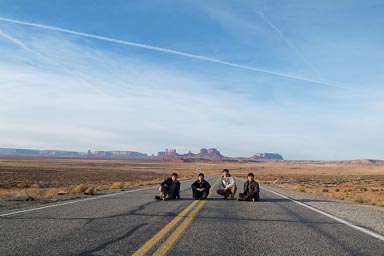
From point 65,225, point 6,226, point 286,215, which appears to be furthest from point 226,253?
point 286,215

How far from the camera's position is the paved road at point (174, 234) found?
19.8 feet

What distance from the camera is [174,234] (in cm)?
731

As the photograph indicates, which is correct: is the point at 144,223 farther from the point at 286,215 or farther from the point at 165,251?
the point at 286,215

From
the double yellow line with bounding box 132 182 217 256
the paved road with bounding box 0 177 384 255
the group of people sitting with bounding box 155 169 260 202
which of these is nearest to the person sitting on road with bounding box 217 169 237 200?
the group of people sitting with bounding box 155 169 260 202

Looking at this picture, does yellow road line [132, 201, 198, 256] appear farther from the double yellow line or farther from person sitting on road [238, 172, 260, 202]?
person sitting on road [238, 172, 260, 202]

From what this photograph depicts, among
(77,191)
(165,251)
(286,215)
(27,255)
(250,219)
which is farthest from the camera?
(77,191)

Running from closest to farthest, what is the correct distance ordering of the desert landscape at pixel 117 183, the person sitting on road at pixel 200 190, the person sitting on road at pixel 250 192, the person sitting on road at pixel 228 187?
the person sitting on road at pixel 250 192 → the person sitting on road at pixel 200 190 → the person sitting on road at pixel 228 187 → the desert landscape at pixel 117 183

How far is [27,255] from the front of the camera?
5.46 meters

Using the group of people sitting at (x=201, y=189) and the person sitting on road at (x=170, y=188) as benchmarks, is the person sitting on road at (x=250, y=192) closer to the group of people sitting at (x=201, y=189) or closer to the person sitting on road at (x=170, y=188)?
the group of people sitting at (x=201, y=189)

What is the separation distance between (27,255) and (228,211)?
722 centimetres

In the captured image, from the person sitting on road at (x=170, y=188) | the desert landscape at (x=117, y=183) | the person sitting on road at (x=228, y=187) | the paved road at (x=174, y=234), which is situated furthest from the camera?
the desert landscape at (x=117, y=183)

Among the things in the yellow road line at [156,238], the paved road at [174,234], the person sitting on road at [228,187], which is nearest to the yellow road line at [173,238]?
the paved road at [174,234]

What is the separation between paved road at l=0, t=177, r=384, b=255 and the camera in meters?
6.04

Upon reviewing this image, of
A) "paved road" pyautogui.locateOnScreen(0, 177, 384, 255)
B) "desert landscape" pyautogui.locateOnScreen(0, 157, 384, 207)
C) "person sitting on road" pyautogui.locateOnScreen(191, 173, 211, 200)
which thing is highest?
"person sitting on road" pyautogui.locateOnScreen(191, 173, 211, 200)
